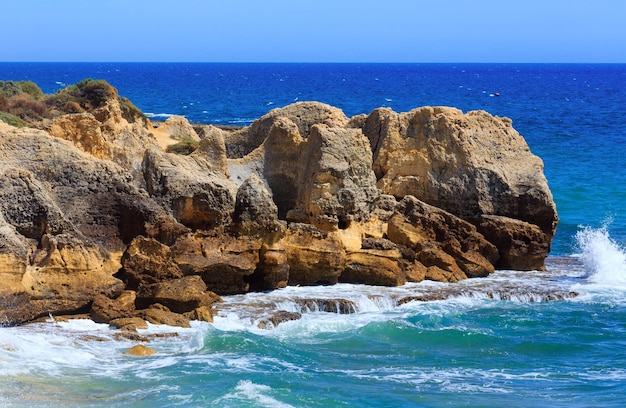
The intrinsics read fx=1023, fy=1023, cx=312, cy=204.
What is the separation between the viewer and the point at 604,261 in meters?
23.5

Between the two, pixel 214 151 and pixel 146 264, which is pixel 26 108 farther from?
pixel 146 264

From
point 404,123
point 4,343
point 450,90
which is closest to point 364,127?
point 404,123

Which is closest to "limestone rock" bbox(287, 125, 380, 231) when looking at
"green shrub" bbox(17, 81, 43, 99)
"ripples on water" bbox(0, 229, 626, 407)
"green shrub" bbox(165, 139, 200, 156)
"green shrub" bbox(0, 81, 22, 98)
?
"ripples on water" bbox(0, 229, 626, 407)

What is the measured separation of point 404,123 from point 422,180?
152 cm

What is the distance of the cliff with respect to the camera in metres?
17.0

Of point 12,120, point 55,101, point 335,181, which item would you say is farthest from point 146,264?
point 55,101

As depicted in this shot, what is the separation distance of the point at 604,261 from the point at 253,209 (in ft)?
29.3

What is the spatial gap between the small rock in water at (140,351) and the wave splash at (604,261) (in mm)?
11160

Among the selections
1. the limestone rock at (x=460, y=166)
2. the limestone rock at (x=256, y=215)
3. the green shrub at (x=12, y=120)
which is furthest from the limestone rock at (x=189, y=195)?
the green shrub at (x=12, y=120)

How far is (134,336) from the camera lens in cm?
1594

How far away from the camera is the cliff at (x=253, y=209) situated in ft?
55.9

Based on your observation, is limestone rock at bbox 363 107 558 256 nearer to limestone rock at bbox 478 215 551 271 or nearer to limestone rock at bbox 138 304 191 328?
limestone rock at bbox 478 215 551 271

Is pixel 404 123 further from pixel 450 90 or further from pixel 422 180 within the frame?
pixel 450 90

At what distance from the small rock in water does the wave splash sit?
11.2 metres
